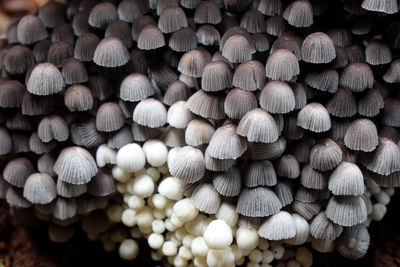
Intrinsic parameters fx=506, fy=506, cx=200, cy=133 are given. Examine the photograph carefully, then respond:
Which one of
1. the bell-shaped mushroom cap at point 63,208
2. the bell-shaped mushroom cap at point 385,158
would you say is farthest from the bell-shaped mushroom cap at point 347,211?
the bell-shaped mushroom cap at point 63,208

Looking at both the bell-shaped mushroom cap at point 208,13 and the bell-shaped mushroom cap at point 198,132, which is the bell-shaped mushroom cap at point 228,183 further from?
the bell-shaped mushroom cap at point 208,13

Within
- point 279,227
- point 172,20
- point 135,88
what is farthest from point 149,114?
point 279,227

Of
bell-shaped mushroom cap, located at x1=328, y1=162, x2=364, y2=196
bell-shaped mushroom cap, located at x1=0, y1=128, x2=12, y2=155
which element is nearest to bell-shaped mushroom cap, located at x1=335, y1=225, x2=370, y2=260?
bell-shaped mushroom cap, located at x1=328, y1=162, x2=364, y2=196

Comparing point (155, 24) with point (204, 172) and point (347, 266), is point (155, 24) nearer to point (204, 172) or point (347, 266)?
point (204, 172)

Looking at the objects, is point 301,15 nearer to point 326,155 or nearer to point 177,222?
point 326,155

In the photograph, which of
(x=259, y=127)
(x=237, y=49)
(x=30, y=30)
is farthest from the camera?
(x=30, y=30)
